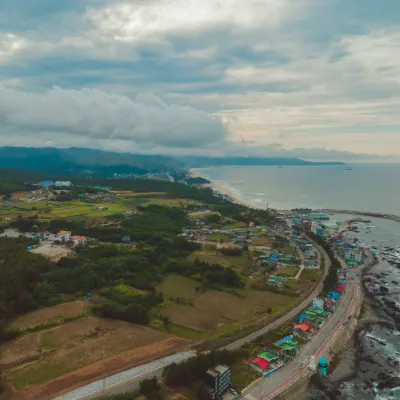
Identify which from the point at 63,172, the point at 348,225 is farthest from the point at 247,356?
the point at 63,172

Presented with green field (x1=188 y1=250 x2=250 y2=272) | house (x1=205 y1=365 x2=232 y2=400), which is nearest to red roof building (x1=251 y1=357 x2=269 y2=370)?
house (x1=205 y1=365 x2=232 y2=400)

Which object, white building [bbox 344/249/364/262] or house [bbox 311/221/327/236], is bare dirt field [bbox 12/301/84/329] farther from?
house [bbox 311/221/327/236]

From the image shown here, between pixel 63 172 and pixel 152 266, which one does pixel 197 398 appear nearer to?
pixel 152 266

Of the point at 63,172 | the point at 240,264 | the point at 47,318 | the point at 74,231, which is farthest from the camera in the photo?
the point at 63,172

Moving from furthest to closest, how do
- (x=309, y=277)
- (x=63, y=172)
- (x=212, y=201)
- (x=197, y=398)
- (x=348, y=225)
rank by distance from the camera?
(x=63, y=172), (x=212, y=201), (x=348, y=225), (x=309, y=277), (x=197, y=398)

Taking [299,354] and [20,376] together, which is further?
[299,354]

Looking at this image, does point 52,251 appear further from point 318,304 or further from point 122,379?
point 318,304

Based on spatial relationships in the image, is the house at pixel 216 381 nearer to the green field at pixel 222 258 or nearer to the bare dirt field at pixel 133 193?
the green field at pixel 222 258
